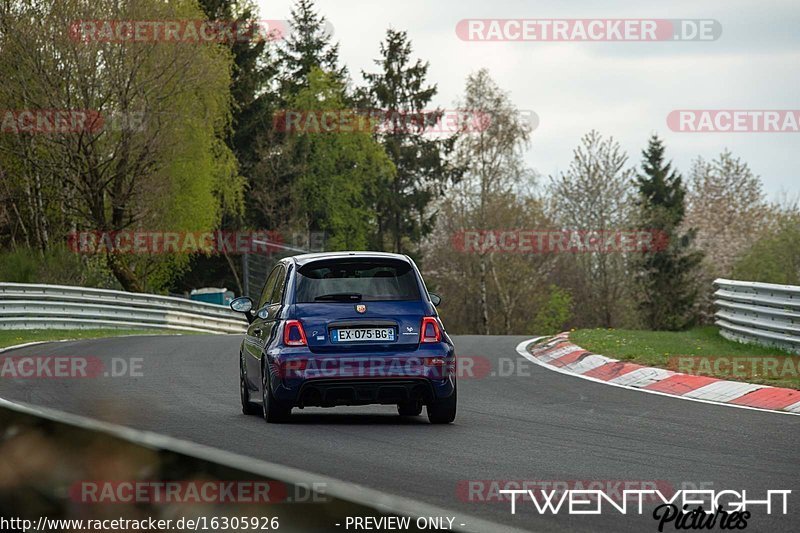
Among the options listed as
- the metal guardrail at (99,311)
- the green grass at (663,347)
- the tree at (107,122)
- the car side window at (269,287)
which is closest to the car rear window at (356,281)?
the car side window at (269,287)

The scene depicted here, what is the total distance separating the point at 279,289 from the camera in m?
12.5

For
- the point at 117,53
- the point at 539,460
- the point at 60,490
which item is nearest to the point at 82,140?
the point at 117,53

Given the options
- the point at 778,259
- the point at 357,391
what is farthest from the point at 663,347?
the point at 778,259

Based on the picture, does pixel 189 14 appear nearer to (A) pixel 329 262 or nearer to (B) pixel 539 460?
(A) pixel 329 262

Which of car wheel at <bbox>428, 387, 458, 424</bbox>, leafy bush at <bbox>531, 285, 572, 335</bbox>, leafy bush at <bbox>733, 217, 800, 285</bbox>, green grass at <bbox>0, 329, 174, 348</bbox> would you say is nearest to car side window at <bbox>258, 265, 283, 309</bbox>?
car wheel at <bbox>428, 387, 458, 424</bbox>

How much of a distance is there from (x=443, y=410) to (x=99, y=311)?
23.1 m

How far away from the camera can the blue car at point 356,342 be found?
37.2 feet

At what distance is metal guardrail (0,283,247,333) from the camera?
2966 cm

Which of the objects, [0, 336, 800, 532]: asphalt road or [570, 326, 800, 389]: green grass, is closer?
[0, 336, 800, 532]: asphalt road

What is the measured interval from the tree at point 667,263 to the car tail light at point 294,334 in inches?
2337

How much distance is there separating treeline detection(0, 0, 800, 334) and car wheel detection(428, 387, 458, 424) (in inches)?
1194

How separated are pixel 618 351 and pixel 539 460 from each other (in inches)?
381

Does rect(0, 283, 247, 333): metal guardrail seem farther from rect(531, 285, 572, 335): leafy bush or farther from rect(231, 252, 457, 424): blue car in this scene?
rect(531, 285, 572, 335): leafy bush

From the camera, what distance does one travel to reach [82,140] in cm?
3938
